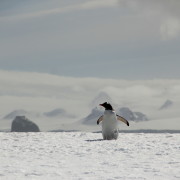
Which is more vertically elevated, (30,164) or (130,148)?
(130,148)

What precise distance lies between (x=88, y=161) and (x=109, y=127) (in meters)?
8.31

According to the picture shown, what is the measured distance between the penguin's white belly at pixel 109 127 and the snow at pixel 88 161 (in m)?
3.12

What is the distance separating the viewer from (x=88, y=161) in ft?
41.9

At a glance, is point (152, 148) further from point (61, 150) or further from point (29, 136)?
point (29, 136)

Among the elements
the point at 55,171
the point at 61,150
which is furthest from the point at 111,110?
the point at 55,171

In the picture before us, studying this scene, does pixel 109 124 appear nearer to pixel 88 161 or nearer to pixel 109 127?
pixel 109 127

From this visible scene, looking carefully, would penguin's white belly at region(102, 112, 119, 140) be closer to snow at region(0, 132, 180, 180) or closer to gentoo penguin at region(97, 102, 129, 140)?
gentoo penguin at region(97, 102, 129, 140)

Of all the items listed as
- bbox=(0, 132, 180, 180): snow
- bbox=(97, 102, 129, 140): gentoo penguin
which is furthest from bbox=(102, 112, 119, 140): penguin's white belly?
bbox=(0, 132, 180, 180): snow

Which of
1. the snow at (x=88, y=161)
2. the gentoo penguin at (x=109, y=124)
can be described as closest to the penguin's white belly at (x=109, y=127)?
the gentoo penguin at (x=109, y=124)

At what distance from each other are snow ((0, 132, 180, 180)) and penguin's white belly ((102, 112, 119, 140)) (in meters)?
3.12

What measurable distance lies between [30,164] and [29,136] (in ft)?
32.2

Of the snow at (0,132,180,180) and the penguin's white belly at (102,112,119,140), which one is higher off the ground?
the penguin's white belly at (102,112,119,140)

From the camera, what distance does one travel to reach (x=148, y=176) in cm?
1008

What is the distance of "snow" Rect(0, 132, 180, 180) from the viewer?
10289 millimetres
